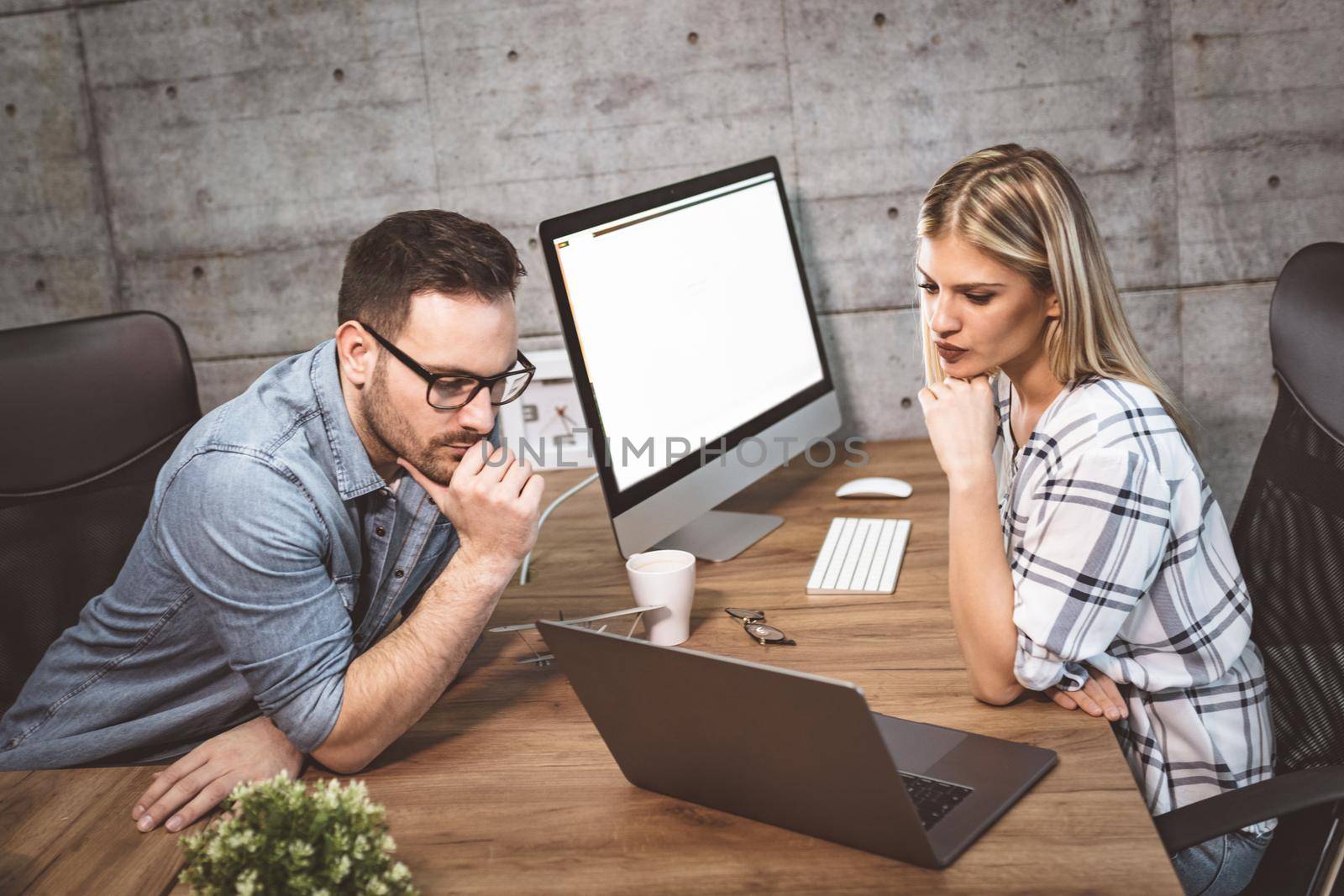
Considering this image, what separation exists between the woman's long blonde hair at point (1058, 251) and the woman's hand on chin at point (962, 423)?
0.10 metres

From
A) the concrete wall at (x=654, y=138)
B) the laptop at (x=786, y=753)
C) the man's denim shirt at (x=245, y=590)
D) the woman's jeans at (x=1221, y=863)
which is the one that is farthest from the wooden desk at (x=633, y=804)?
the concrete wall at (x=654, y=138)

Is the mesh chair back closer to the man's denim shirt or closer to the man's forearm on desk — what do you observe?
the man's forearm on desk

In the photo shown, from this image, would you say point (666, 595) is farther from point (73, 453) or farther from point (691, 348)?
point (73, 453)

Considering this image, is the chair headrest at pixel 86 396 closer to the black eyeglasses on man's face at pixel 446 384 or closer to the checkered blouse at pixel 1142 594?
Result: the black eyeglasses on man's face at pixel 446 384

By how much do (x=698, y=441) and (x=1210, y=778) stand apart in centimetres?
86

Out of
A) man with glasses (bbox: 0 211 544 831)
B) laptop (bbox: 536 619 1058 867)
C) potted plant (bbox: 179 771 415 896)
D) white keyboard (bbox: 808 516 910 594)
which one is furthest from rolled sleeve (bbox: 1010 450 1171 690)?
potted plant (bbox: 179 771 415 896)

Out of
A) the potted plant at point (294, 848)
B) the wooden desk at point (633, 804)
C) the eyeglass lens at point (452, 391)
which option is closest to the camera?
the potted plant at point (294, 848)

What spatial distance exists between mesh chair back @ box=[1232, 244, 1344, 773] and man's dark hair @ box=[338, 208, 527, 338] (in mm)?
1000

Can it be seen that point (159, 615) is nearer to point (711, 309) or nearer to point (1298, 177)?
point (711, 309)

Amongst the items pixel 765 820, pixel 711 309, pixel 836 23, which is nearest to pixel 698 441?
pixel 711 309

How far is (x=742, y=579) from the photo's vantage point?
1.67 metres

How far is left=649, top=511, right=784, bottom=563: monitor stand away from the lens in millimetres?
1788

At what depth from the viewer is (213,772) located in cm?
117

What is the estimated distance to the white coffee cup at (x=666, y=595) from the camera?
4.76ft
